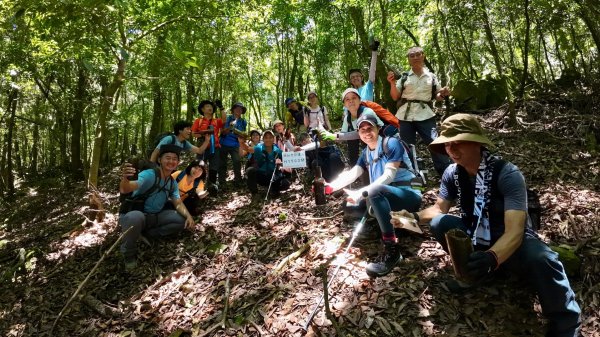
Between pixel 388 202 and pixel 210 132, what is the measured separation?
17.1 ft

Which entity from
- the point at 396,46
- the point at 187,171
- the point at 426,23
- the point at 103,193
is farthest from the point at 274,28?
the point at 187,171

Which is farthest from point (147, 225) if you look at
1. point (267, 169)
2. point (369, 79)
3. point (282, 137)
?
point (369, 79)

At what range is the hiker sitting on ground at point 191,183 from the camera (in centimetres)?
633

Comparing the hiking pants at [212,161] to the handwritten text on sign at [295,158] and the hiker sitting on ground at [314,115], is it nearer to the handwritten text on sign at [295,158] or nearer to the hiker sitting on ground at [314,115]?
the hiker sitting on ground at [314,115]

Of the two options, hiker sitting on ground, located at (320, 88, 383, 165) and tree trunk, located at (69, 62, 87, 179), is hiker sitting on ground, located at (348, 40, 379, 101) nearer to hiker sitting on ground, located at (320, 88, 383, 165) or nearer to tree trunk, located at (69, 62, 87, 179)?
hiker sitting on ground, located at (320, 88, 383, 165)

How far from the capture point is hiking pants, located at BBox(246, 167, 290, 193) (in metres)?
7.36

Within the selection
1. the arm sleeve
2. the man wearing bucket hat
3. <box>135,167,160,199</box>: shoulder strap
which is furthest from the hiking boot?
the man wearing bucket hat

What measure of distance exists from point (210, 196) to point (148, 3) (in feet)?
13.5

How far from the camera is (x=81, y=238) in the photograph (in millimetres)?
6625

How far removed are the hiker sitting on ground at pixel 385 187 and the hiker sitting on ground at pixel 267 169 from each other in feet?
9.67

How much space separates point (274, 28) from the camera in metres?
16.4

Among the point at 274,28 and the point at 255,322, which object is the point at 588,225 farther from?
the point at 274,28

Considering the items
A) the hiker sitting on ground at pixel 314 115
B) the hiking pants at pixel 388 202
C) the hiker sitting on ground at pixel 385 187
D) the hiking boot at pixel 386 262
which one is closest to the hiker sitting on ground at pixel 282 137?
the hiker sitting on ground at pixel 314 115

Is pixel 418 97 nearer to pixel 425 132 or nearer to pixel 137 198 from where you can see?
pixel 425 132
